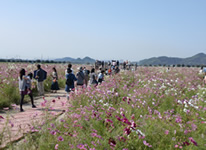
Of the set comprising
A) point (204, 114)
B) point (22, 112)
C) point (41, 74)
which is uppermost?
point (41, 74)

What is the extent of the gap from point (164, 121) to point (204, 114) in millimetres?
2008

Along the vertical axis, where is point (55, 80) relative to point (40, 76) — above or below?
below

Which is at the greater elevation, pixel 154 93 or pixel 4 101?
pixel 154 93

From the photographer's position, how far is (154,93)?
7.32 metres

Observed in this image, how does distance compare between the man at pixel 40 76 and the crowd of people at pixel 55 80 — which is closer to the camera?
the crowd of people at pixel 55 80

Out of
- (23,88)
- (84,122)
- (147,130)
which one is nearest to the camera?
(147,130)

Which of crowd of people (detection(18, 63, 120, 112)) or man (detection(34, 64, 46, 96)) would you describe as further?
man (detection(34, 64, 46, 96))

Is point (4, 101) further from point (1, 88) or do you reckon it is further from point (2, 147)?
point (2, 147)

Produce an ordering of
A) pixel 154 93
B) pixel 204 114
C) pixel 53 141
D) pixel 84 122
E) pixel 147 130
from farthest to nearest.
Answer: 1. pixel 154 93
2. pixel 204 114
3. pixel 84 122
4. pixel 147 130
5. pixel 53 141

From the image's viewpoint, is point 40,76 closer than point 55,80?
Yes

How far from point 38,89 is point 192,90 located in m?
8.18

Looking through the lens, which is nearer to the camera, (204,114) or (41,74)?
(204,114)

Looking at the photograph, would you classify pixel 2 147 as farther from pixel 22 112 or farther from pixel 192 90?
pixel 192 90

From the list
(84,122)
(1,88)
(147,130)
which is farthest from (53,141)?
(1,88)
